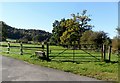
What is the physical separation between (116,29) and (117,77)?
50276mm

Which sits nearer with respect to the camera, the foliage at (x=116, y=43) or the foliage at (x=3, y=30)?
the foliage at (x=116, y=43)

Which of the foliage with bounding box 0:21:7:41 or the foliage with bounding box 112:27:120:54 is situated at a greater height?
the foliage with bounding box 0:21:7:41

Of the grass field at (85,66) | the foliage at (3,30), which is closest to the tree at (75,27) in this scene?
the foliage at (3,30)

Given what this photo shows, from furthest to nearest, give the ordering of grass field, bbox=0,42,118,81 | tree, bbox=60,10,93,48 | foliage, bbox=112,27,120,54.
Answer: tree, bbox=60,10,93,48 < foliage, bbox=112,27,120,54 < grass field, bbox=0,42,118,81

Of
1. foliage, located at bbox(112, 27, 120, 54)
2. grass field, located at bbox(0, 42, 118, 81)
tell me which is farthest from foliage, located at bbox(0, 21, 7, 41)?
grass field, located at bbox(0, 42, 118, 81)

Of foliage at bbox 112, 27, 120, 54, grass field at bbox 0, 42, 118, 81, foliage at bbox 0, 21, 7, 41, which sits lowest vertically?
grass field at bbox 0, 42, 118, 81

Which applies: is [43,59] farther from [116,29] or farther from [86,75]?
[116,29]

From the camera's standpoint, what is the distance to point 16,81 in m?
13.2

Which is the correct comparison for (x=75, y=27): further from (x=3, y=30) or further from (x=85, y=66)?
(x=85, y=66)

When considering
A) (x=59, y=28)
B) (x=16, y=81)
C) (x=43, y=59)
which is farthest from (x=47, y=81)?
(x=59, y=28)

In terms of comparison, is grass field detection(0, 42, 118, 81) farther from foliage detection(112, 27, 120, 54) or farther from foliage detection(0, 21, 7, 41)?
foliage detection(0, 21, 7, 41)

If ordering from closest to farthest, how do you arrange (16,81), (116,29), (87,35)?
1. (16,81)
2. (116,29)
3. (87,35)

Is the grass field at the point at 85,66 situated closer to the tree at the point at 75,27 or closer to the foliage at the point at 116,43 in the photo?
the foliage at the point at 116,43

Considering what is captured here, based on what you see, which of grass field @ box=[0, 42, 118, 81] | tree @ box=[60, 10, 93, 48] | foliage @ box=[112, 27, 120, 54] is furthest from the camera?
tree @ box=[60, 10, 93, 48]
